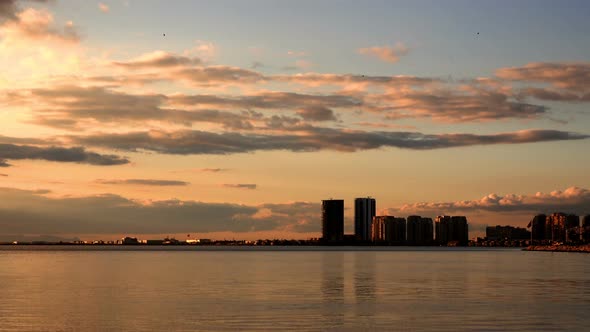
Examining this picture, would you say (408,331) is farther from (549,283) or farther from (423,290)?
(549,283)

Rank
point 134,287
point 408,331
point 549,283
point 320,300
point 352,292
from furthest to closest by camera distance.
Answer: point 549,283 → point 134,287 → point 352,292 → point 320,300 → point 408,331

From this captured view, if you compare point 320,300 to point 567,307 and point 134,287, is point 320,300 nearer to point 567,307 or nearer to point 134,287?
point 567,307

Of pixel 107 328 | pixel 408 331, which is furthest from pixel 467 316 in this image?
pixel 107 328

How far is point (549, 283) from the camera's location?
106750 mm

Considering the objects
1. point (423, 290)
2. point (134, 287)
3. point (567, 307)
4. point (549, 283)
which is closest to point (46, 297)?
point (134, 287)

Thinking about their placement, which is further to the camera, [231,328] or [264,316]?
[264,316]

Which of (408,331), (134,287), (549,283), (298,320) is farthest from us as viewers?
(549,283)

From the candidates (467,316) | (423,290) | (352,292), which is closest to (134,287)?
(352,292)

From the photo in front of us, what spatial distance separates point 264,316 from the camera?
208 feet

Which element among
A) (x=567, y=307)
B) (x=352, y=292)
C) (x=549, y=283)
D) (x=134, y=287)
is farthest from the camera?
(x=549, y=283)

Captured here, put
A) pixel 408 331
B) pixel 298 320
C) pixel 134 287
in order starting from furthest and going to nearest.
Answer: pixel 134 287
pixel 298 320
pixel 408 331

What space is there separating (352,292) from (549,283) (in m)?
31.4

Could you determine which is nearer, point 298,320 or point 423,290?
point 298,320

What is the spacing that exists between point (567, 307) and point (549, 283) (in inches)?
1448
